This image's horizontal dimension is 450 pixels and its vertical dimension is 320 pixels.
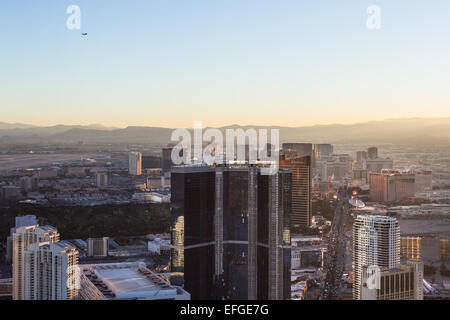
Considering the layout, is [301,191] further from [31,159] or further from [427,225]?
[31,159]

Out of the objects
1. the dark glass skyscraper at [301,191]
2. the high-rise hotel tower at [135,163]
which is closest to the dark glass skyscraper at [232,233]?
the high-rise hotel tower at [135,163]

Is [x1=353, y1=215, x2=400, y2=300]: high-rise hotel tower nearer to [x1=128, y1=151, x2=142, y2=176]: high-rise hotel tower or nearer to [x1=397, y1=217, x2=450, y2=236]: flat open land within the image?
[x1=397, y1=217, x2=450, y2=236]: flat open land

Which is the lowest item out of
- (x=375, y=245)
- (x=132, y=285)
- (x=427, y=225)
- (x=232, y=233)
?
(x=427, y=225)

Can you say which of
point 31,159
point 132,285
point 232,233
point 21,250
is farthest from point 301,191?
point 132,285

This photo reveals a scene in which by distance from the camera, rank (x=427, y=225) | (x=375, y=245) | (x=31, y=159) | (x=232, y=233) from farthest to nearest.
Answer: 1. (x=427, y=225)
2. (x=31, y=159)
3. (x=375, y=245)
4. (x=232, y=233)

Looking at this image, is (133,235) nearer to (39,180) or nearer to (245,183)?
(39,180)

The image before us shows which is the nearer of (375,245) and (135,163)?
(375,245)

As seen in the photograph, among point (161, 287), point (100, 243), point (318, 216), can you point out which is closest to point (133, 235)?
point (100, 243)

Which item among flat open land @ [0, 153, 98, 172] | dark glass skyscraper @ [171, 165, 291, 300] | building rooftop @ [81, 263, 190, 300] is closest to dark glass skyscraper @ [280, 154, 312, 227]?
flat open land @ [0, 153, 98, 172]

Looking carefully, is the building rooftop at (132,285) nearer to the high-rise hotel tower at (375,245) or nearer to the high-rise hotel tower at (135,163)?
the high-rise hotel tower at (375,245)
